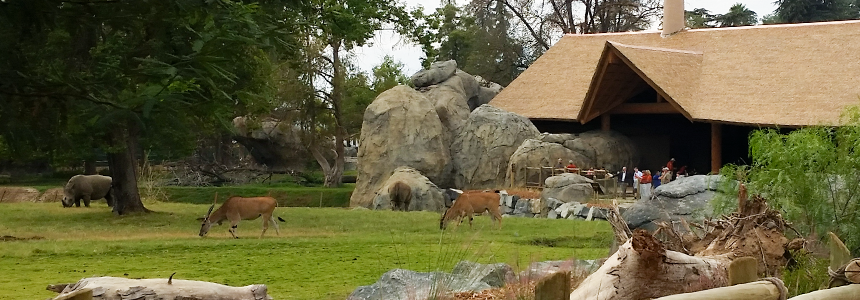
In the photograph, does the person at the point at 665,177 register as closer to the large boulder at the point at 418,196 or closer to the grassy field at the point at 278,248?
the large boulder at the point at 418,196

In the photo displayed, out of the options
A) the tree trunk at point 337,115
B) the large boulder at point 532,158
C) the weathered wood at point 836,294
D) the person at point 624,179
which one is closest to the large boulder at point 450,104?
the large boulder at point 532,158

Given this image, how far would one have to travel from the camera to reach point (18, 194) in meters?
31.7

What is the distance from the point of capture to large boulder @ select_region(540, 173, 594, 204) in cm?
2425

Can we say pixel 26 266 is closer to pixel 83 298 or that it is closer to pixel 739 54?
pixel 83 298

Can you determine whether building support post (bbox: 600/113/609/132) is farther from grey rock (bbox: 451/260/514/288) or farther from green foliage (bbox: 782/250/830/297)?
grey rock (bbox: 451/260/514/288)

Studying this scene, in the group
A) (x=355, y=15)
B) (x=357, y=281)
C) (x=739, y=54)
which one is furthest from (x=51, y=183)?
(x=357, y=281)

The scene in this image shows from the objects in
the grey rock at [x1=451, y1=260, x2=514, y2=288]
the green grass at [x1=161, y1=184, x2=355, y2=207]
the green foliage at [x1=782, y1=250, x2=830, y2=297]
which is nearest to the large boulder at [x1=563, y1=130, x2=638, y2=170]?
the green grass at [x1=161, y1=184, x2=355, y2=207]

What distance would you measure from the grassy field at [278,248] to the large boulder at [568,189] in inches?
174

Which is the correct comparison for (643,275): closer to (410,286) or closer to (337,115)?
(410,286)

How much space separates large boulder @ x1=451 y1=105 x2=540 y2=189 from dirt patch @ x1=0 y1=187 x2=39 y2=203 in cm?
1341

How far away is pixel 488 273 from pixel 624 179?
2189 cm

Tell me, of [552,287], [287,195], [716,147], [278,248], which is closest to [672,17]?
[716,147]

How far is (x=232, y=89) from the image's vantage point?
62.6 feet

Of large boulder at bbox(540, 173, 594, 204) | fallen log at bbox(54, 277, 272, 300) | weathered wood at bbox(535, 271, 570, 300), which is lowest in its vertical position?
large boulder at bbox(540, 173, 594, 204)
